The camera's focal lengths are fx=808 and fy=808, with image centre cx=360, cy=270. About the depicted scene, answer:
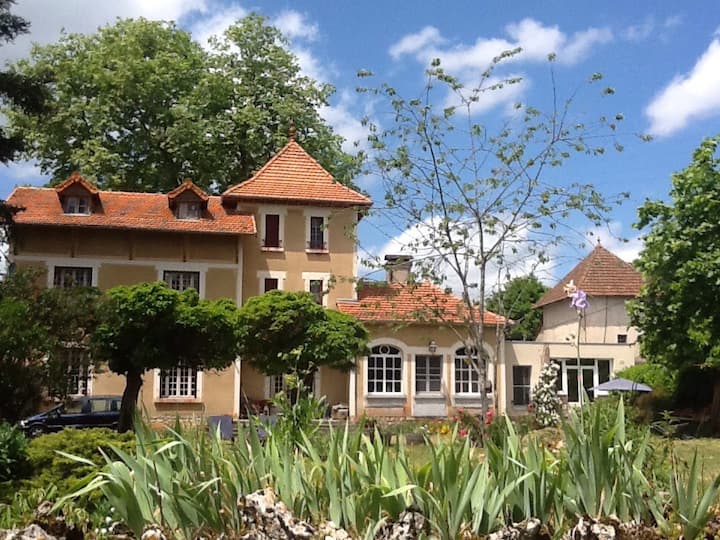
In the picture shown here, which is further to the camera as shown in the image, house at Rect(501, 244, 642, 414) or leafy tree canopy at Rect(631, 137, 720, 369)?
house at Rect(501, 244, 642, 414)

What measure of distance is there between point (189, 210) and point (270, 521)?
25395 millimetres

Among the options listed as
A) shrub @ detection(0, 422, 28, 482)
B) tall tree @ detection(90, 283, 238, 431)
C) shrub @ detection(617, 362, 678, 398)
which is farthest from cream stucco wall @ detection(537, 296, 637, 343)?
shrub @ detection(0, 422, 28, 482)

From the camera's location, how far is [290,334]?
80.1ft

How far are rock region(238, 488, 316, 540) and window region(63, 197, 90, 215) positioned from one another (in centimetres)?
2538

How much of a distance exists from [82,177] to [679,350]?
68.5 feet

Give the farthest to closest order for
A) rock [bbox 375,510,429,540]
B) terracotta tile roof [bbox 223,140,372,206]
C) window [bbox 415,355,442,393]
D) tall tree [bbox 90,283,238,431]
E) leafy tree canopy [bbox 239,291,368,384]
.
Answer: terracotta tile roof [bbox 223,140,372,206] < window [bbox 415,355,442,393] < leafy tree canopy [bbox 239,291,368,384] < tall tree [bbox 90,283,238,431] < rock [bbox 375,510,429,540]

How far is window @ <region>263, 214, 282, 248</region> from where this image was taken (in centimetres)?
2989

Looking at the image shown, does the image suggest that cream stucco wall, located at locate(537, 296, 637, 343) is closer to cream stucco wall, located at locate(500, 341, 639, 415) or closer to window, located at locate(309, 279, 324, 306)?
cream stucco wall, located at locate(500, 341, 639, 415)

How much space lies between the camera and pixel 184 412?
2742cm

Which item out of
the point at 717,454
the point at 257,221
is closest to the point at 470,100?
the point at 717,454

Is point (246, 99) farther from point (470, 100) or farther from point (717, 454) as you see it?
point (717, 454)

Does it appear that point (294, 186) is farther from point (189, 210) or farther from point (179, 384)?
point (179, 384)

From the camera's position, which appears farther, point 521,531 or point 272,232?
point 272,232

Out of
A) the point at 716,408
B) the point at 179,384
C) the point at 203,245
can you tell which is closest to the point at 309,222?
the point at 203,245
